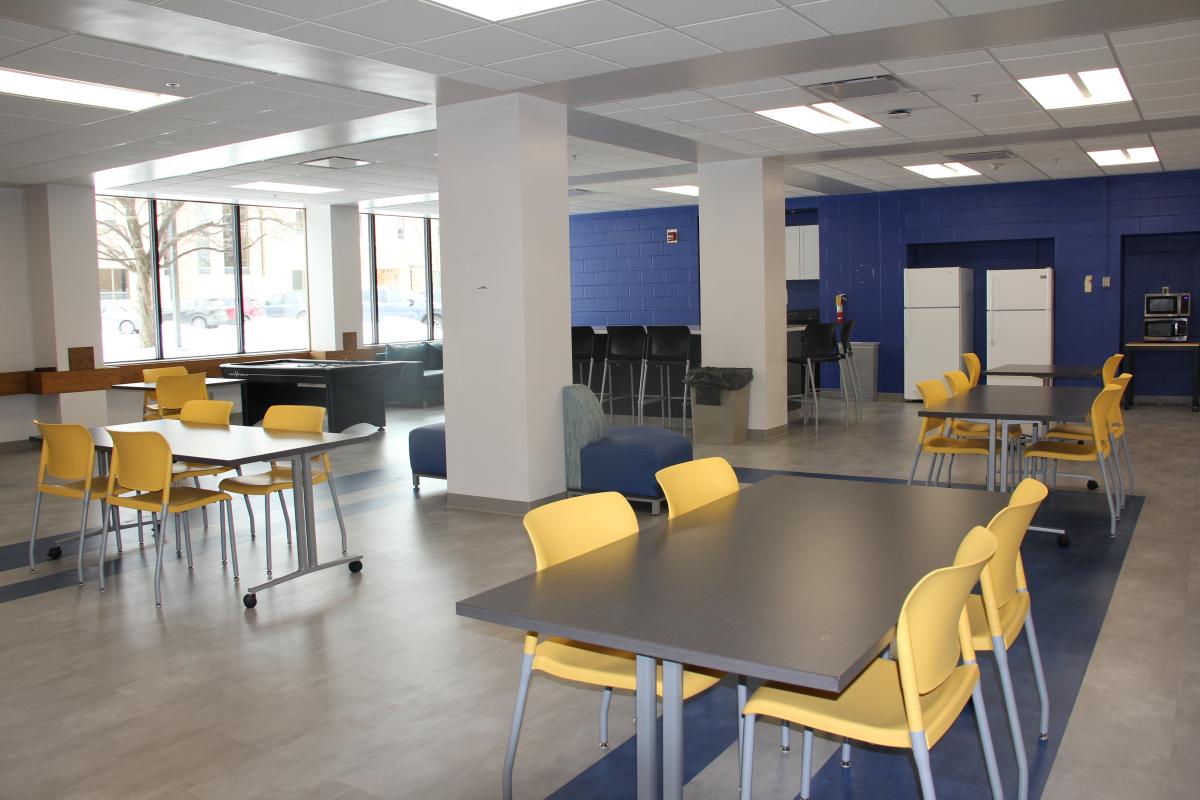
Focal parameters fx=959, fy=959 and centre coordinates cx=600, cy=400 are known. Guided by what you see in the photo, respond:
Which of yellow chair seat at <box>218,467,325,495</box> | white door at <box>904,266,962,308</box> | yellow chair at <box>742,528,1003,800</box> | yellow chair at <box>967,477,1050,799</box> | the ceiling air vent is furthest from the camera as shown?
white door at <box>904,266,962,308</box>

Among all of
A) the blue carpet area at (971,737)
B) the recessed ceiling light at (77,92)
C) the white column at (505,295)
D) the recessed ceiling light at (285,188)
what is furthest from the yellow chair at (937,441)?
the recessed ceiling light at (285,188)

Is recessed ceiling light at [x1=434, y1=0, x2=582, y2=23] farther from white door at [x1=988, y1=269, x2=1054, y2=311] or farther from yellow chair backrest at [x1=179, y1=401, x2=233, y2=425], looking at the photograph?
white door at [x1=988, y1=269, x2=1054, y2=311]

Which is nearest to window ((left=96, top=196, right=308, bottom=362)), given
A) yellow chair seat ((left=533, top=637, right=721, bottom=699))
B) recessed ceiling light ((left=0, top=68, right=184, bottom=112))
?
recessed ceiling light ((left=0, top=68, right=184, bottom=112))

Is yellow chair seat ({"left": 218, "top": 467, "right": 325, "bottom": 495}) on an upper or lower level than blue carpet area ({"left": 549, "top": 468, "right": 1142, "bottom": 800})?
upper

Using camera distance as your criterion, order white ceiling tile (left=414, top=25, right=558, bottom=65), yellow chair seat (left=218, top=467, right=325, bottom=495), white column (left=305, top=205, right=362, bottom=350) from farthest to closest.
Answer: white column (left=305, top=205, right=362, bottom=350)
yellow chair seat (left=218, top=467, right=325, bottom=495)
white ceiling tile (left=414, top=25, right=558, bottom=65)

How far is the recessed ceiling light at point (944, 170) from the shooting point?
9.71 metres

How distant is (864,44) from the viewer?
495cm

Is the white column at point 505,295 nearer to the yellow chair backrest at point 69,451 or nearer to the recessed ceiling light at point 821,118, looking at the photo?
the recessed ceiling light at point 821,118

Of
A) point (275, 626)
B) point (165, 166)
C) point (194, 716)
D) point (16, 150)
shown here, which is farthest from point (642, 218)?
point (194, 716)

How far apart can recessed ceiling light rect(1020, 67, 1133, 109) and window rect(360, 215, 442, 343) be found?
Result: 8947mm

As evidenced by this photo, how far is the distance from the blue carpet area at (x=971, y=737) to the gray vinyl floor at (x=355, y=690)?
6cm

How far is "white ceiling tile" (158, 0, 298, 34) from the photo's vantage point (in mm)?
4039

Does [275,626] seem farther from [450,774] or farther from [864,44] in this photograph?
[864,44]

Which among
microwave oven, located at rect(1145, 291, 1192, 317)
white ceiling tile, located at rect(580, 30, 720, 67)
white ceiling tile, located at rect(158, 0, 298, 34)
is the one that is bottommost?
microwave oven, located at rect(1145, 291, 1192, 317)
